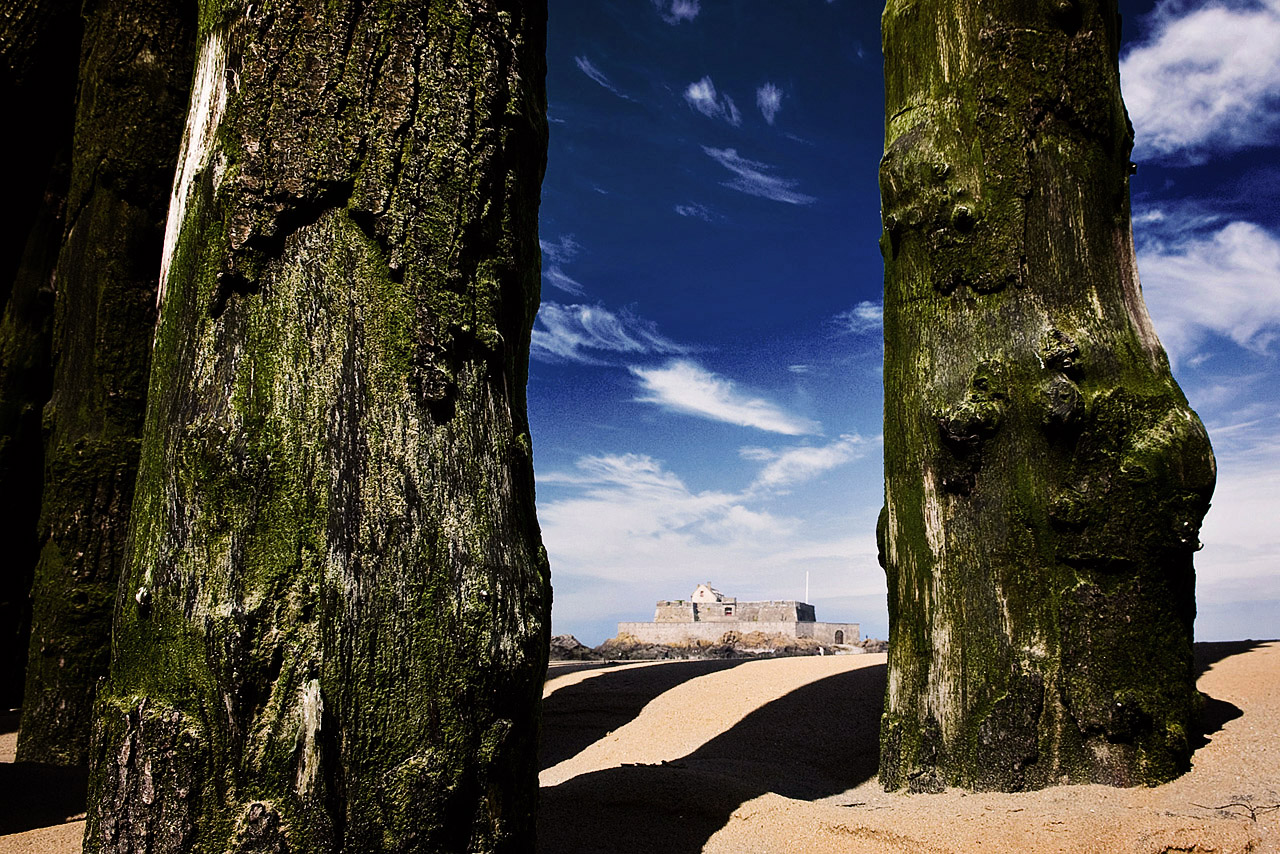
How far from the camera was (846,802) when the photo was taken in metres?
3.39

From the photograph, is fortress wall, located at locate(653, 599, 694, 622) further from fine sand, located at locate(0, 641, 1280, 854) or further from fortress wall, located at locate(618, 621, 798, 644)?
fine sand, located at locate(0, 641, 1280, 854)

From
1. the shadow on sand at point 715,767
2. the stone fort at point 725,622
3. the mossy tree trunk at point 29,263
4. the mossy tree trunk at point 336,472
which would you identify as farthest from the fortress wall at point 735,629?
the mossy tree trunk at point 336,472

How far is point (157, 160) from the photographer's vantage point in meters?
4.62

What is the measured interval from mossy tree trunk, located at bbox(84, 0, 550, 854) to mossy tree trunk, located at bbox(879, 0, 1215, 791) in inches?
82.7

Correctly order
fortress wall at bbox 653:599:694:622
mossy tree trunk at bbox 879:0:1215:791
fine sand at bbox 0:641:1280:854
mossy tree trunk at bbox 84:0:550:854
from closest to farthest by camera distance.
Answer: mossy tree trunk at bbox 84:0:550:854 → fine sand at bbox 0:641:1280:854 → mossy tree trunk at bbox 879:0:1215:791 → fortress wall at bbox 653:599:694:622

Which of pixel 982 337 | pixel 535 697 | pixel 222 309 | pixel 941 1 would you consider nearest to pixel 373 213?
pixel 222 309

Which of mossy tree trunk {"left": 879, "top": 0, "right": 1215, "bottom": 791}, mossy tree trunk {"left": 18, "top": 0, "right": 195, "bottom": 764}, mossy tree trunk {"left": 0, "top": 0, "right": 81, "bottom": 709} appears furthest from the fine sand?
mossy tree trunk {"left": 0, "top": 0, "right": 81, "bottom": 709}

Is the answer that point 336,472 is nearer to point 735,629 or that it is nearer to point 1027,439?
point 1027,439

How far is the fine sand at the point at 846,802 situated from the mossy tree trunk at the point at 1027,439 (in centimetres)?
26

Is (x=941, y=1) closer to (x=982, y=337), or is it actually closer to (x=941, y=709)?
(x=982, y=337)

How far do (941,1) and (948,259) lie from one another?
131cm

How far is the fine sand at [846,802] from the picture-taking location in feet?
8.51

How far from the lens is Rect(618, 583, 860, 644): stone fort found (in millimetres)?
24047

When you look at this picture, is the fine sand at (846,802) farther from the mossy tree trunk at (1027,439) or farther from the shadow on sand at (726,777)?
the mossy tree trunk at (1027,439)
